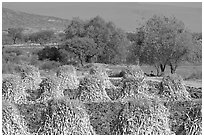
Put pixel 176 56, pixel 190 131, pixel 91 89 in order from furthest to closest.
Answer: pixel 176 56 < pixel 91 89 < pixel 190 131

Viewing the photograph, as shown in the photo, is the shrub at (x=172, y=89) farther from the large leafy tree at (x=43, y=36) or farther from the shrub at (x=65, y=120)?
the large leafy tree at (x=43, y=36)

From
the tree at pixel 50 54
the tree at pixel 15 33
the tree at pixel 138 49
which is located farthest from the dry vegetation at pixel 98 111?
the tree at pixel 15 33

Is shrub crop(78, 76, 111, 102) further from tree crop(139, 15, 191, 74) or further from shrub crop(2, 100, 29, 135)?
tree crop(139, 15, 191, 74)

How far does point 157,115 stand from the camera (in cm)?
766

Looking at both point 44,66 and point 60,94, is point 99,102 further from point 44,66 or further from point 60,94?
point 44,66

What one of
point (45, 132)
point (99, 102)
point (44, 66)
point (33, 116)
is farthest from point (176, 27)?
point (45, 132)

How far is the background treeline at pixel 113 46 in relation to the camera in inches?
862

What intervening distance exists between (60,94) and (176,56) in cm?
1116

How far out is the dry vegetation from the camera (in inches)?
296

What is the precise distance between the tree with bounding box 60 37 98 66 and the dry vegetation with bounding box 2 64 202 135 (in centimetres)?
2275

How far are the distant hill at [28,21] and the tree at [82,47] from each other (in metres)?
37.3

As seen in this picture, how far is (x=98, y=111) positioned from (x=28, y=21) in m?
72.8

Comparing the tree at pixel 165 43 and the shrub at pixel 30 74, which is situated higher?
the shrub at pixel 30 74

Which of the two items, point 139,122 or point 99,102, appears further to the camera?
point 99,102
